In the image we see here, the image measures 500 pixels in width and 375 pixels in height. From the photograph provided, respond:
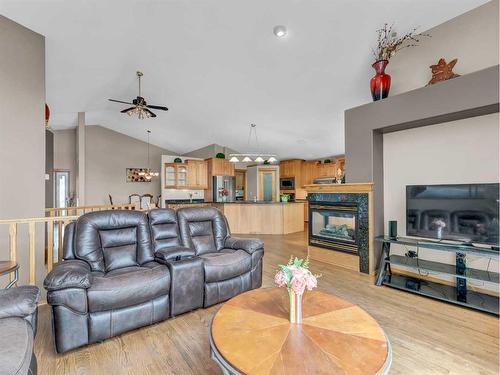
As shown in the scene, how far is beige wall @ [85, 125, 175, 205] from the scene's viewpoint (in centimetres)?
873

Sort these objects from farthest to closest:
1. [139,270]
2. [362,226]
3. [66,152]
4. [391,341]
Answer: [66,152] → [362,226] → [139,270] → [391,341]

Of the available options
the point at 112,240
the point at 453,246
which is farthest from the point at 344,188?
the point at 112,240

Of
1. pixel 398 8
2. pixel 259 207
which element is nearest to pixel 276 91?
pixel 398 8

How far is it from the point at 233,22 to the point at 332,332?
11.9 ft

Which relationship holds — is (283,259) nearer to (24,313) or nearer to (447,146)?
(447,146)

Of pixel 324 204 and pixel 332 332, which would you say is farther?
pixel 324 204

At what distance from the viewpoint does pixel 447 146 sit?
10.7ft

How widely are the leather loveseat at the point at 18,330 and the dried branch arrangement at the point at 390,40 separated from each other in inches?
173

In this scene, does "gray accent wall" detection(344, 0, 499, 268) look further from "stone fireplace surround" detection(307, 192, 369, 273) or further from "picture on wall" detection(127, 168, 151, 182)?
"picture on wall" detection(127, 168, 151, 182)

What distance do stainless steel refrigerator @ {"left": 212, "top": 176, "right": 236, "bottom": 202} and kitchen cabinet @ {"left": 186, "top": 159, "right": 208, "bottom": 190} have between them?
419 mm

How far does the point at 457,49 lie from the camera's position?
314cm

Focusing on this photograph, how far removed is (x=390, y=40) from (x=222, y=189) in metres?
6.56

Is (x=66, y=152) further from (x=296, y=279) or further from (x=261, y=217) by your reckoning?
(x=296, y=279)

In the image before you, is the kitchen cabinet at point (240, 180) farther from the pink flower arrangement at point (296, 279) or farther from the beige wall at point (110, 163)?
the pink flower arrangement at point (296, 279)
